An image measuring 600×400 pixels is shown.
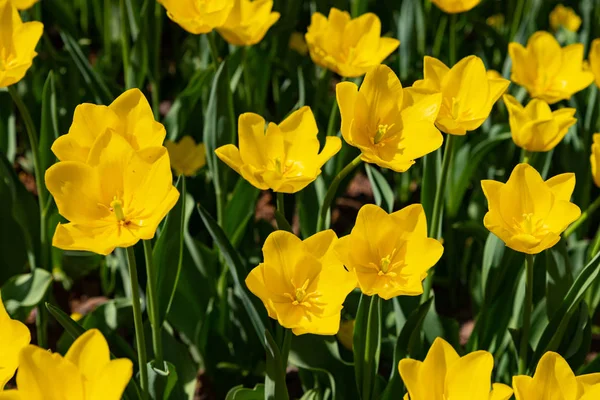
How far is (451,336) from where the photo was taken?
77.6 inches

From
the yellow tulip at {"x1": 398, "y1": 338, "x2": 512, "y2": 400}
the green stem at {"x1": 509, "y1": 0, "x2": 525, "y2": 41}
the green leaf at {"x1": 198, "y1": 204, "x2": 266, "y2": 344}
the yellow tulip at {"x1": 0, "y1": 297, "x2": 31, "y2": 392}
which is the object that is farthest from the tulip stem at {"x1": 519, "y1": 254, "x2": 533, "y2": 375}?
the green stem at {"x1": 509, "y1": 0, "x2": 525, "y2": 41}

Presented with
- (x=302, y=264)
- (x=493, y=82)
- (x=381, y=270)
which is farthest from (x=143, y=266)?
(x=493, y=82)

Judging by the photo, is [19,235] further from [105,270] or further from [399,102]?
[399,102]

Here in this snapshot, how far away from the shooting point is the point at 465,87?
1791mm

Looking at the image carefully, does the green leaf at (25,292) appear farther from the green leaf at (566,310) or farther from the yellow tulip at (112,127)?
the green leaf at (566,310)

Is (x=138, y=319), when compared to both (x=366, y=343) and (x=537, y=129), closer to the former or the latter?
(x=366, y=343)

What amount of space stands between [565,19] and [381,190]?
2087mm

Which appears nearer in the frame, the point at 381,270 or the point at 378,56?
the point at 381,270

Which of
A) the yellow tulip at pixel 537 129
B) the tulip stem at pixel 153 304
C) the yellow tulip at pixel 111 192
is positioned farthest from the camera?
the yellow tulip at pixel 537 129

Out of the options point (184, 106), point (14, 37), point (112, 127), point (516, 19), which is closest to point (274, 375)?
point (112, 127)

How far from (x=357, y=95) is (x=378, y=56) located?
26.0 inches

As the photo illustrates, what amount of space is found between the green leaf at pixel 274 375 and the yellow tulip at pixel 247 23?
994mm

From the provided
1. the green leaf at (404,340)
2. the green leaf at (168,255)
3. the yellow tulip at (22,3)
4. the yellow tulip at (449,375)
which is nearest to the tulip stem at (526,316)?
the green leaf at (404,340)

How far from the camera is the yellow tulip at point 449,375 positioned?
4.28 ft
